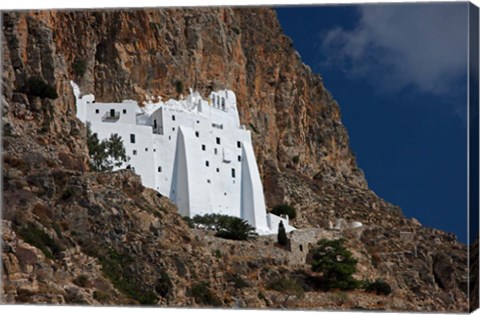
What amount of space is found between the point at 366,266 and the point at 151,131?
7593 mm

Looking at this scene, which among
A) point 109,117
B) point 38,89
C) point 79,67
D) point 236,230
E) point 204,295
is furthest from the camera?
point 79,67

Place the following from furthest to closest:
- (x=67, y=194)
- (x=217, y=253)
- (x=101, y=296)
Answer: (x=217, y=253) → (x=67, y=194) → (x=101, y=296)

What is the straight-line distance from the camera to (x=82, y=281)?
3084cm

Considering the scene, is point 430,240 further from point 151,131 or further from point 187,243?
point 151,131

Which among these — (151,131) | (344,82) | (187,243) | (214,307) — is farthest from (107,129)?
(214,307)

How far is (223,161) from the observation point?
40594 mm

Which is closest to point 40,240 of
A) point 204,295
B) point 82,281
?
point 82,281

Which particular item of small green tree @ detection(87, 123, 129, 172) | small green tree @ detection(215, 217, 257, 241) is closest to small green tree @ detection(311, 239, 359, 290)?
small green tree @ detection(215, 217, 257, 241)

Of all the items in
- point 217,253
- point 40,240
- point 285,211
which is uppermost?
point 285,211

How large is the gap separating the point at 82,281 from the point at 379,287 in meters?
6.96

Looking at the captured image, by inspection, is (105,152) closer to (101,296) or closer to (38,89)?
(38,89)

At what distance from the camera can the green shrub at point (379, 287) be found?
1271 inches

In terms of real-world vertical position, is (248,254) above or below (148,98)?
below

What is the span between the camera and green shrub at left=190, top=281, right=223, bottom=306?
3052 centimetres
